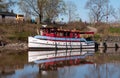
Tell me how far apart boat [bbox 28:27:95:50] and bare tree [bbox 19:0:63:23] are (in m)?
17.2

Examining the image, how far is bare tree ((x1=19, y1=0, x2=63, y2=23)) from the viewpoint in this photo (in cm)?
5860

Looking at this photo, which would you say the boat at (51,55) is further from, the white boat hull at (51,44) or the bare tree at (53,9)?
the bare tree at (53,9)

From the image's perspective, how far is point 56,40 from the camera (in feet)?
131

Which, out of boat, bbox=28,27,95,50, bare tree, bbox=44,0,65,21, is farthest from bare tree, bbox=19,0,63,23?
boat, bbox=28,27,95,50

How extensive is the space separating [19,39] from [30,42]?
23.2 ft

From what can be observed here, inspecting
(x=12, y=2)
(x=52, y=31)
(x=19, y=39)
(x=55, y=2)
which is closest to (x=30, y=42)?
(x=52, y=31)

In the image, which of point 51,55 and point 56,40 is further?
point 56,40

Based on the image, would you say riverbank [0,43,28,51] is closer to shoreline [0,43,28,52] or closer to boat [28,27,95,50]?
shoreline [0,43,28,52]

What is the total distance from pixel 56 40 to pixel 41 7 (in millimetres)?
19618

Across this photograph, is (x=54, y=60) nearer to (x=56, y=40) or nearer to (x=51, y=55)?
(x=51, y=55)

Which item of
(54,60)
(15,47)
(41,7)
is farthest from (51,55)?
(41,7)

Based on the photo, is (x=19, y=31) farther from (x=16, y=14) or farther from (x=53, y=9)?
(x=16, y=14)

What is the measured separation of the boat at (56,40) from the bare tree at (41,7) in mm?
17181

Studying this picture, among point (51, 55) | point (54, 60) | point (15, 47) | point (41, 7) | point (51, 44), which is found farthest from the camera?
point (41, 7)
